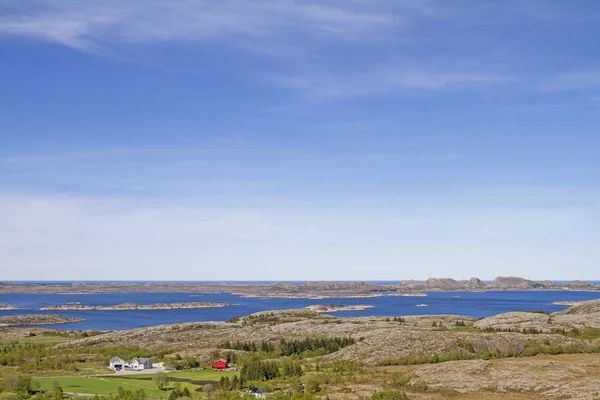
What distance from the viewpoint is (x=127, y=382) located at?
255 feet

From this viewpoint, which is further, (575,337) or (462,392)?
(575,337)

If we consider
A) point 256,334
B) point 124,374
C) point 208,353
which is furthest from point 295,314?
point 124,374

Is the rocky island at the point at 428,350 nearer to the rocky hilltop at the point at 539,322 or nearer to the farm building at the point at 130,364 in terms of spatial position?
the rocky hilltop at the point at 539,322

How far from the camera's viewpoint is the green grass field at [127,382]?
2783 inches

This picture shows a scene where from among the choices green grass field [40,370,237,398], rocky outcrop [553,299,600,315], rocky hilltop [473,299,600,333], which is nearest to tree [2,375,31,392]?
green grass field [40,370,237,398]

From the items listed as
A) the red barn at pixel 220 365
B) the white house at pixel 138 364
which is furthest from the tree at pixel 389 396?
the white house at pixel 138 364

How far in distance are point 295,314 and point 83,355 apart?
287 ft

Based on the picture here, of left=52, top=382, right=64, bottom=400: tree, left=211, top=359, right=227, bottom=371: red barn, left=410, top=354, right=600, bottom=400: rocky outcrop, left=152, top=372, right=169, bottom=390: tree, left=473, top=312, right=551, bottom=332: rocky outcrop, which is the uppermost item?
left=473, top=312, right=551, bottom=332: rocky outcrop

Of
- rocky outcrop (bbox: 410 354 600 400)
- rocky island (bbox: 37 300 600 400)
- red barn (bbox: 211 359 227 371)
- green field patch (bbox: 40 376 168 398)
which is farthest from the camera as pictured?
red barn (bbox: 211 359 227 371)

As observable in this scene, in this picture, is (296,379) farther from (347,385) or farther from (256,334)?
(256,334)

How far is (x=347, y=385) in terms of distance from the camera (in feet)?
241

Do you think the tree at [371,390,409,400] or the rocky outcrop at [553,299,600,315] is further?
the rocky outcrop at [553,299,600,315]

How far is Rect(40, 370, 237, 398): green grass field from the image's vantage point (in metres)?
70.7

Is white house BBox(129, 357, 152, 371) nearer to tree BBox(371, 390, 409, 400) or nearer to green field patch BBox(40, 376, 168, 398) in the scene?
green field patch BBox(40, 376, 168, 398)
